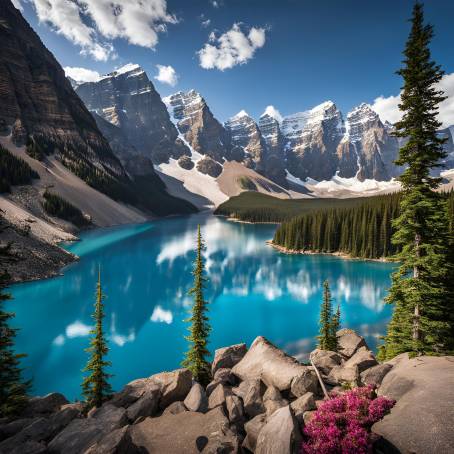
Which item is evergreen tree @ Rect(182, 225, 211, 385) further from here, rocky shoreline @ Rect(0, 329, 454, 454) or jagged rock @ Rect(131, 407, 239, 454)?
jagged rock @ Rect(131, 407, 239, 454)

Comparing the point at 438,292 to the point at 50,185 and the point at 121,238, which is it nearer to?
the point at 121,238

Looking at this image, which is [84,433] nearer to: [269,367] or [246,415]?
[246,415]

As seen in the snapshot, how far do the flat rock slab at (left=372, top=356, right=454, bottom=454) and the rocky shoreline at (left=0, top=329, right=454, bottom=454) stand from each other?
0.03 m

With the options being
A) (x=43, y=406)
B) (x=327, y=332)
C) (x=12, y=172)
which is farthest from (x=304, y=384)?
(x=12, y=172)

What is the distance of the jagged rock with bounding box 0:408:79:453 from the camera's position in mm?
9734

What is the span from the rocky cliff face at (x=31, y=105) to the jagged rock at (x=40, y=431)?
169867 mm

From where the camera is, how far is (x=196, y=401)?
484 inches

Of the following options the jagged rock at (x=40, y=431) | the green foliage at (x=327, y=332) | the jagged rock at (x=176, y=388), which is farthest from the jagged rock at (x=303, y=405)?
the green foliage at (x=327, y=332)

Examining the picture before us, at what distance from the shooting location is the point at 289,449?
7992 mm

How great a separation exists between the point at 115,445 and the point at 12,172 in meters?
130

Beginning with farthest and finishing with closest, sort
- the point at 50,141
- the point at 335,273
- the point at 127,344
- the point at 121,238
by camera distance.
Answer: the point at 50,141, the point at 121,238, the point at 335,273, the point at 127,344

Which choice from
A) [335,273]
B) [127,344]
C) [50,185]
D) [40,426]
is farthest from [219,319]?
[50,185]

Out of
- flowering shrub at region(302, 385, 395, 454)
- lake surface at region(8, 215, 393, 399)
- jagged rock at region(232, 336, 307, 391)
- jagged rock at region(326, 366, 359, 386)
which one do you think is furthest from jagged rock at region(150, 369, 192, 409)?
lake surface at region(8, 215, 393, 399)

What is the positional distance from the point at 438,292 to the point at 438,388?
6183 mm
